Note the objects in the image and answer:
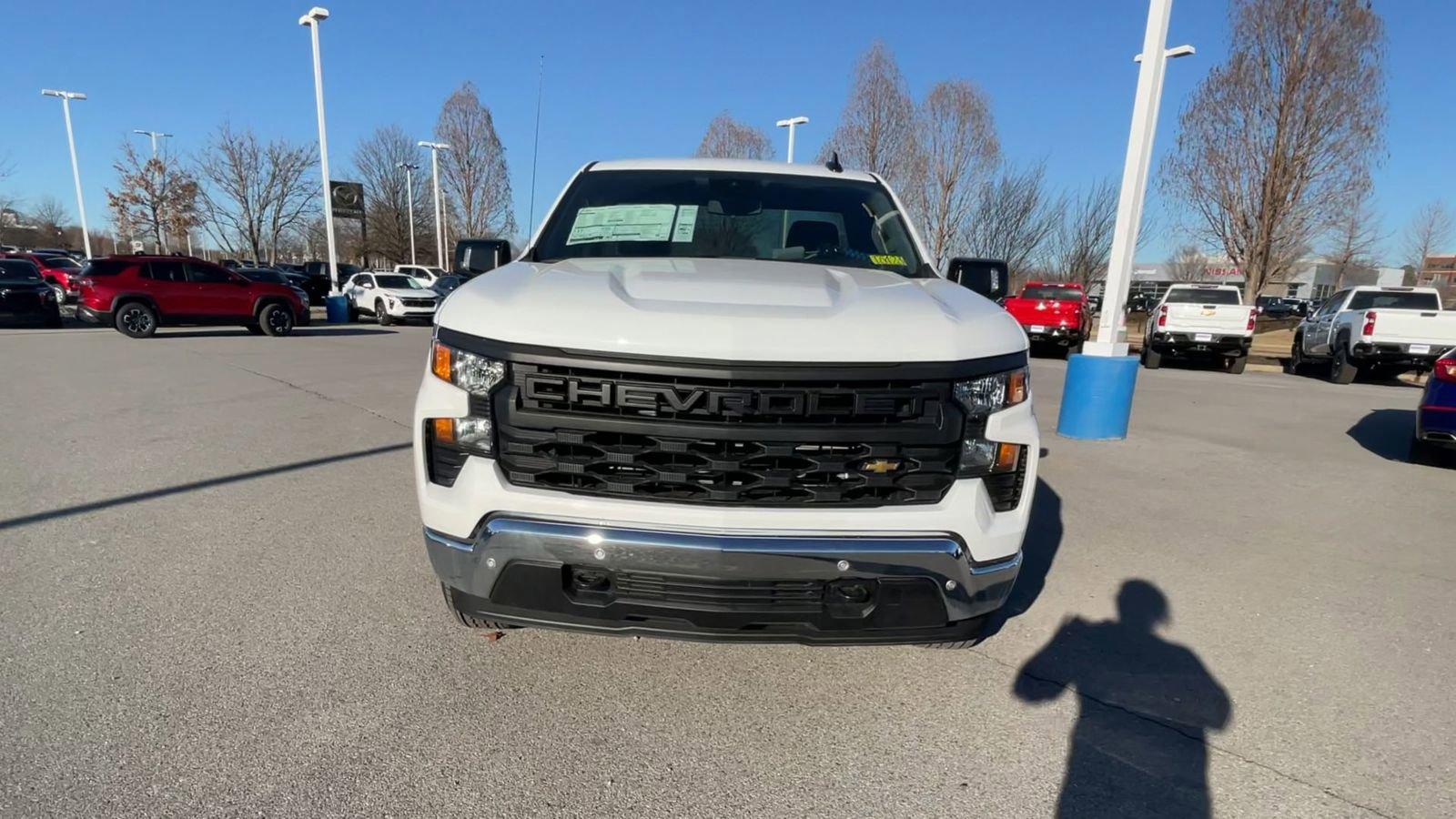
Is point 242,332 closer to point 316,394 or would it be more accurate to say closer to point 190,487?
point 316,394

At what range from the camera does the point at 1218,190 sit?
925 inches

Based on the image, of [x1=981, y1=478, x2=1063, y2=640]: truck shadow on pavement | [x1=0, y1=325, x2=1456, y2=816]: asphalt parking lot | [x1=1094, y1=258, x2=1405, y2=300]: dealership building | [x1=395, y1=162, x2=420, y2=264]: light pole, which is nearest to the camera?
[x1=0, y1=325, x2=1456, y2=816]: asphalt parking lot

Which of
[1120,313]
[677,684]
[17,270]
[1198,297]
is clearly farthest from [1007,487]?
[17,270]

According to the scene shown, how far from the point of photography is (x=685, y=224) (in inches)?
135

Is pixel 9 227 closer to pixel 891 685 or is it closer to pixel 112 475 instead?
pixel 112 475

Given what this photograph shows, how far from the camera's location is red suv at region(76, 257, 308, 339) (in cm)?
1533

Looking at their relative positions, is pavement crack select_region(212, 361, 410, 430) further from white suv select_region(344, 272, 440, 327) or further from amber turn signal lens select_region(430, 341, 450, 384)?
white suv select_region(344, 272, 440, 327)

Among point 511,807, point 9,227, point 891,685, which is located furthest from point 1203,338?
point 9,227

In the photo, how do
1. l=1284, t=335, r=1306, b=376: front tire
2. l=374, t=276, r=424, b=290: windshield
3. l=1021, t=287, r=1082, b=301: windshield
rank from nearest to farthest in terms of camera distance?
l=1284, t=335, r=1306, b=376: front tire
l=1021, t=287, r=1082, b=301: windshield
l=374, t=276, r=424, b=290: windshield

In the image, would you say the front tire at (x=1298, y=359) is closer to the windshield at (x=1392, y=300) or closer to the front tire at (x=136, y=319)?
the windshield at (x=1392, y=300)

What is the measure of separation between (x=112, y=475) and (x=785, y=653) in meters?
4.90

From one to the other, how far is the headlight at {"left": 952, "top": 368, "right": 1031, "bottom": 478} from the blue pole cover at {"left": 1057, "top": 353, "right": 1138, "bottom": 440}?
5513 millimetres

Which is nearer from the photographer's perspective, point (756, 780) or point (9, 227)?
point (756, 780)

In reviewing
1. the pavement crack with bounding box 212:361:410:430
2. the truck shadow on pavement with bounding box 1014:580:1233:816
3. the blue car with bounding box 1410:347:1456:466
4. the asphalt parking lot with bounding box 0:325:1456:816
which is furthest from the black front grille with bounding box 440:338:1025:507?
the blue car with bounding box 1410:347:1456:466
